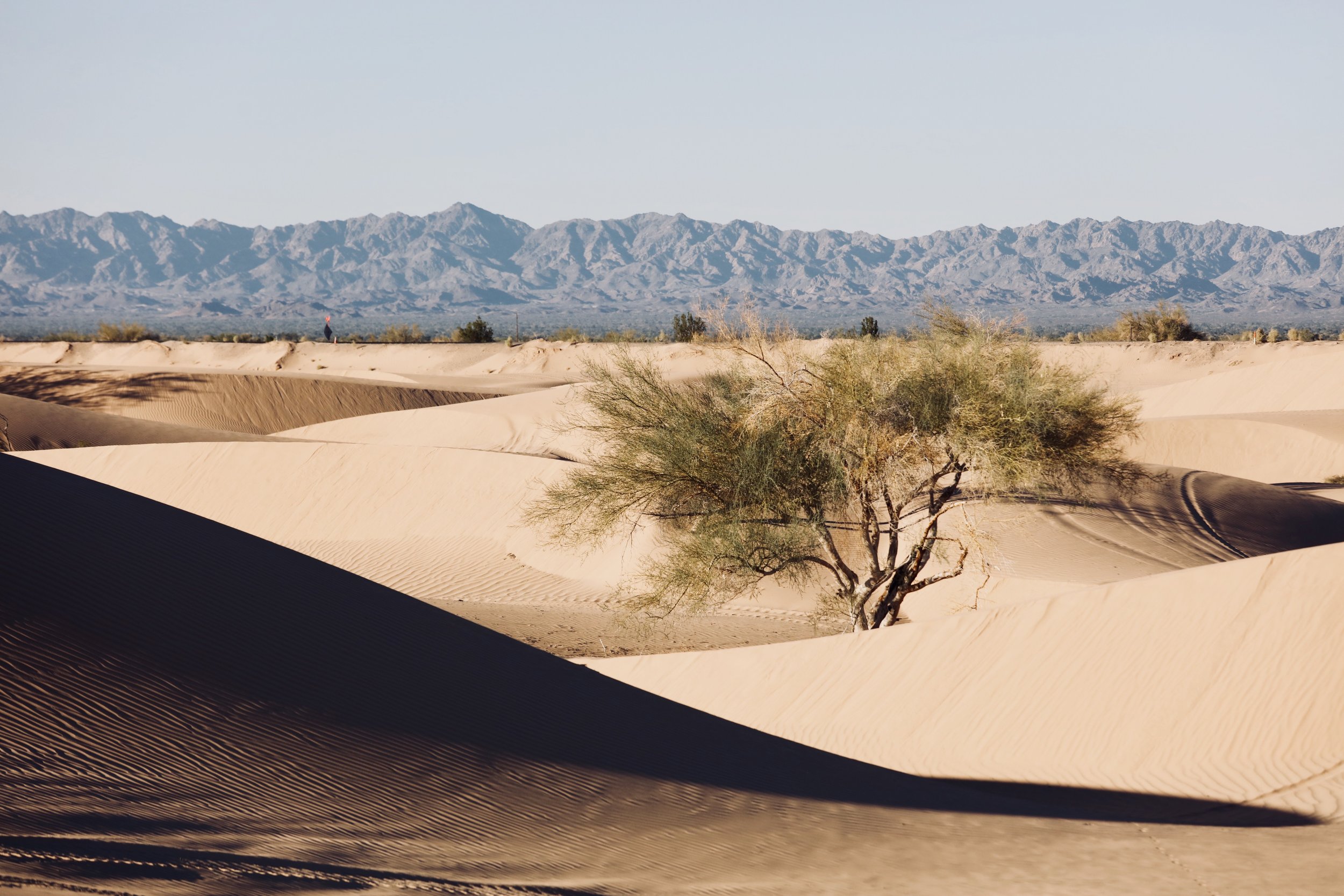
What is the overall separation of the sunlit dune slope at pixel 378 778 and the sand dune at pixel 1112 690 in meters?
0.93

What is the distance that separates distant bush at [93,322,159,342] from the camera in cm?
6738

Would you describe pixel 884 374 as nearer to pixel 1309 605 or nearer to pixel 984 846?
pixel 1309 605

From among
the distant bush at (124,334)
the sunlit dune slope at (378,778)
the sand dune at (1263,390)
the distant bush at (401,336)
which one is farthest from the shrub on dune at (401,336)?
the sunlit dune slope at (378,778)

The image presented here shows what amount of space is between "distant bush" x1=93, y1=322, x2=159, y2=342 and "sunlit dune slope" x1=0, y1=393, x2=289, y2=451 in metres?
30.1

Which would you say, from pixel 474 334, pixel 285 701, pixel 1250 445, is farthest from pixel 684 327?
pixel 285 701

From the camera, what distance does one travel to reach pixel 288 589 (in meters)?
8.36

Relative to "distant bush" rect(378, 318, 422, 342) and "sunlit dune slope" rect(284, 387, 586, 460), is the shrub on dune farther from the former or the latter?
"sunlit dune slope" rect(284, 387, 586, 460)

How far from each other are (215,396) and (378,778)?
42285mm

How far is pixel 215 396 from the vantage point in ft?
148

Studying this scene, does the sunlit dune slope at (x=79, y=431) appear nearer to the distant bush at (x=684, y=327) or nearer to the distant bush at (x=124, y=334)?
the distant bush at (x=684, y=327)

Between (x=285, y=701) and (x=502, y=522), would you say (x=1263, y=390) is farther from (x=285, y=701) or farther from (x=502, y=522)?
(x=285, y=701)

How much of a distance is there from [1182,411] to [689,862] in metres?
39.6

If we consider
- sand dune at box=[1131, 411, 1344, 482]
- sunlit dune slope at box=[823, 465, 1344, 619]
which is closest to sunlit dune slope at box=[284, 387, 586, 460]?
sunlit dune slope at box=[823, 465, 1344, 619]

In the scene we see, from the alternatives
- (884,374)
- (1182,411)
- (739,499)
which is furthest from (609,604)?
(1182,411)
